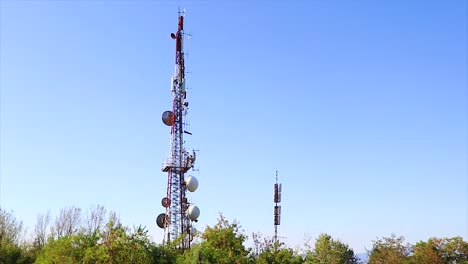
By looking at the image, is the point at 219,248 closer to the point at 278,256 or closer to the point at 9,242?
the point at 278,256

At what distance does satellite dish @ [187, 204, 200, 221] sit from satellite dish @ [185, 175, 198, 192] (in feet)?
4.80

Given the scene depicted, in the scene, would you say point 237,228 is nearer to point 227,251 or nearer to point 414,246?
point 227,251

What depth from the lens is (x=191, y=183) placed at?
3909cm

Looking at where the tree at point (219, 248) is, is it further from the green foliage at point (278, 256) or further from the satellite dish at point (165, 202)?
the satellite dish at point (165, 202)

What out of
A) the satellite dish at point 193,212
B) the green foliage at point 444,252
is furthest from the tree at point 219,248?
the green foliage at point 444,252

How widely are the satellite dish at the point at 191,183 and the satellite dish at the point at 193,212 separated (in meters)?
1.46

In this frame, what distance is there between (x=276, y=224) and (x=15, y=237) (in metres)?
26.1

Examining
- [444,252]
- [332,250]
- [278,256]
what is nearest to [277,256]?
[278,256]

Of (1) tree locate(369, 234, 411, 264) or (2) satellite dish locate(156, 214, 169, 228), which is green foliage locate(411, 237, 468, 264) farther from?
(2) satellite dish locate(156, 214, 169, 228)

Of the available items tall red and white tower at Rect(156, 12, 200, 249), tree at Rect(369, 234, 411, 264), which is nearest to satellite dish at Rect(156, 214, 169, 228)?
tall red and white tower at Rect(156, 12, 200, 249)

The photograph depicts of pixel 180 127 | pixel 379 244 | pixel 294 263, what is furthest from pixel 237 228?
pixel 379 244

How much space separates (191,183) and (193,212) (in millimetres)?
2425

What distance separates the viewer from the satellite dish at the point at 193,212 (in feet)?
126

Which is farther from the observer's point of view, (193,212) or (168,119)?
(168,119)
